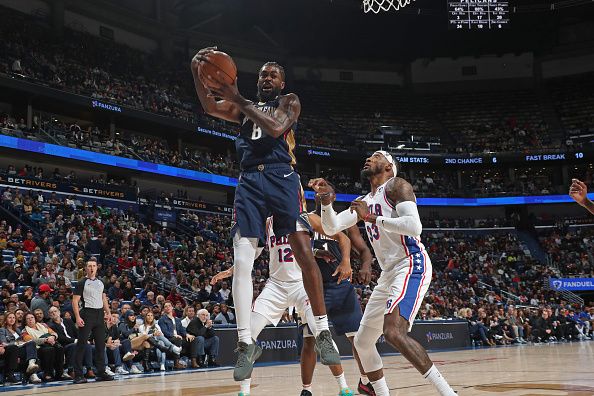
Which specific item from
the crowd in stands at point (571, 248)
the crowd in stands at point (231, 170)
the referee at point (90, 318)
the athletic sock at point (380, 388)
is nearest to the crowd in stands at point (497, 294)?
the crowd in stands at point (571, 248)

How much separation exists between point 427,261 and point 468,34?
123ft

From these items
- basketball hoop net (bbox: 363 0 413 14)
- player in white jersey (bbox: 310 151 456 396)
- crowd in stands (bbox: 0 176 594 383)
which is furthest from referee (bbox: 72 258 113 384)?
basketball hoop net (bbox: 363 0 413 14)

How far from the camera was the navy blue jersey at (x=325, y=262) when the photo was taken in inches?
243

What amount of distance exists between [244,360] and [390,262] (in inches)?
59.5

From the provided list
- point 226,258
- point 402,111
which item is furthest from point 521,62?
point 226,258

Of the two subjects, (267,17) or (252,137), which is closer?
(252,137)

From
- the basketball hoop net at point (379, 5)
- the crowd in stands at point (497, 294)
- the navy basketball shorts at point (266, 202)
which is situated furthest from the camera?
the basketball hoop net at point (379, 5)

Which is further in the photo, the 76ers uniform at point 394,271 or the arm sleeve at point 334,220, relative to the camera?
the arm sleeve at point 334,220

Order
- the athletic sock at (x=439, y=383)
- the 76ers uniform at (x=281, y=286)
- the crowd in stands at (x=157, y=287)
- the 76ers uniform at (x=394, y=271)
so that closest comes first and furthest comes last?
the athletic sock at (x=439, y=383)
the 76ers uniform at (x=394, y=271)
the 76ers uniform at (x=281, y=286)
the crowd in stands at (x=157, y=287)

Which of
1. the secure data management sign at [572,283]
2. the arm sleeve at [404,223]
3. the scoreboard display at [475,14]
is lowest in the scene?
the secure data management sign at [572,283]

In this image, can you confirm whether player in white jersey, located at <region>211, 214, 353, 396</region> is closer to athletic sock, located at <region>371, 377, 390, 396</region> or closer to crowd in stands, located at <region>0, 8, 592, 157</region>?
athletic sock, located at <region>371, 377, 390, 396</region>

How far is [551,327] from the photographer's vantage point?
22.2 m

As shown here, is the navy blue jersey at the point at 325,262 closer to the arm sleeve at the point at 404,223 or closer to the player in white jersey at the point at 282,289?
the player in white jersey at the point at 282,289

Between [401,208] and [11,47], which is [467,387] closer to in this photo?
[401,208]
